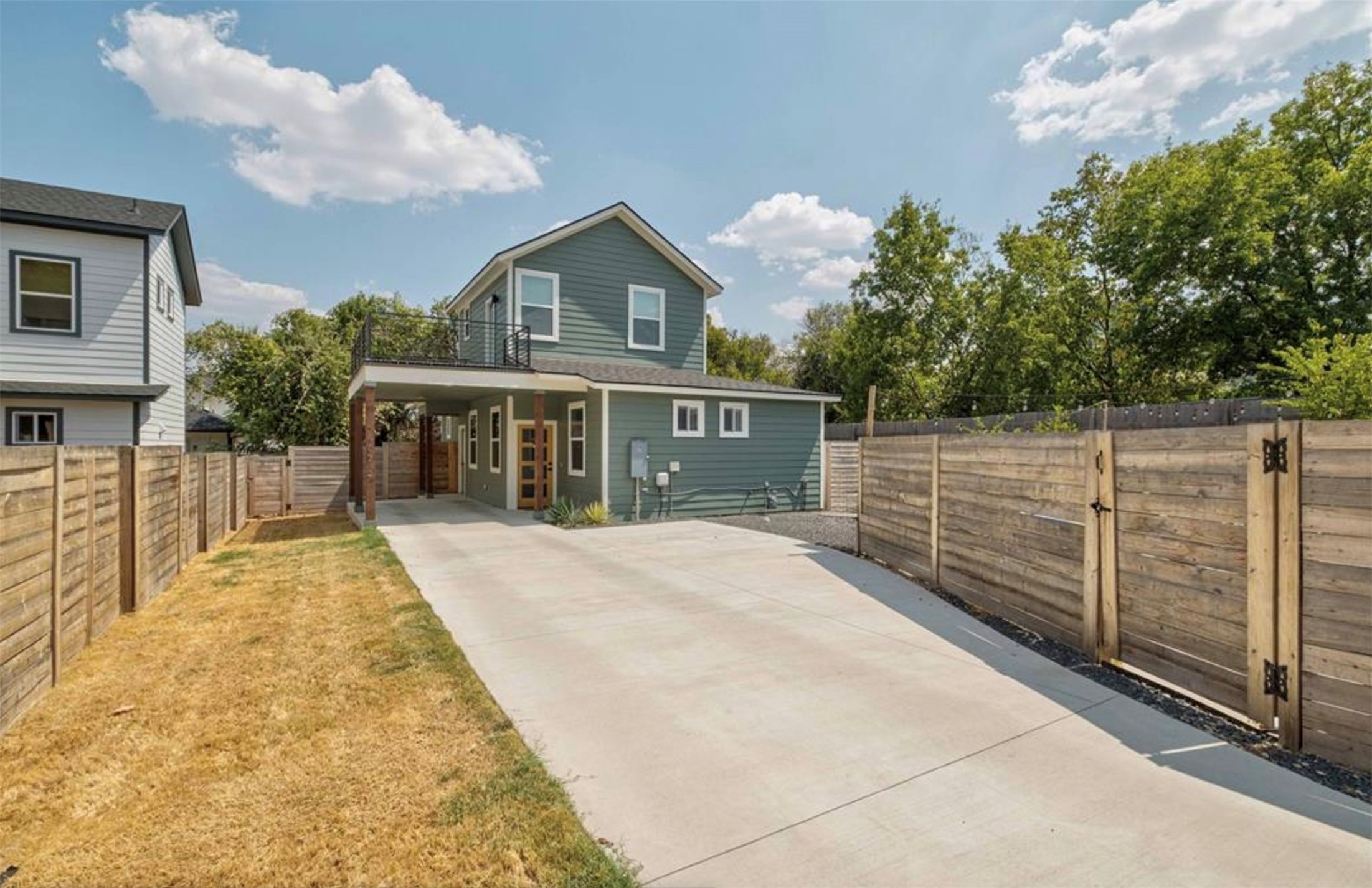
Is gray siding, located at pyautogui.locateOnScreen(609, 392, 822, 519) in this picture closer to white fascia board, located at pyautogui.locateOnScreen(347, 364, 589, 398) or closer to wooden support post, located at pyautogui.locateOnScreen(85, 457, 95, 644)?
white fascia board, located at pyautogui.locateOnScreen(347, 364, 589, 398)

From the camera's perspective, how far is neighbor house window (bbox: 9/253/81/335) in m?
11.1

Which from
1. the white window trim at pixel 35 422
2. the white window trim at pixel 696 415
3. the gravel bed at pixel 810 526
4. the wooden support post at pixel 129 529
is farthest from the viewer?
the white window trim at pixel 696 415

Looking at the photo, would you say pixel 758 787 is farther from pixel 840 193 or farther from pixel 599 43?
pixel 840 193

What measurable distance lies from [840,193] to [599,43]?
14079 mm

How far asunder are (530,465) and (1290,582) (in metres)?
13.7

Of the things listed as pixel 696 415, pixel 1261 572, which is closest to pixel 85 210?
pixel 696 415

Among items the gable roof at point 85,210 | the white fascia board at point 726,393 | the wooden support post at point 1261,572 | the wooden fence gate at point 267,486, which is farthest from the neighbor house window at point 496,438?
the wooden support post at point 1261,572

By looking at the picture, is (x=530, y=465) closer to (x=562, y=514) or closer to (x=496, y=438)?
(x=496, y=438)

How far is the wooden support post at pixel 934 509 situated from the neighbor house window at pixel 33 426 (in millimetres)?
Result: 15156

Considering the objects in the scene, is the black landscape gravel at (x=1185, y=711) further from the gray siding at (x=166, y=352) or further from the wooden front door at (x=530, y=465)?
the gray siding at (x=166, y=352)

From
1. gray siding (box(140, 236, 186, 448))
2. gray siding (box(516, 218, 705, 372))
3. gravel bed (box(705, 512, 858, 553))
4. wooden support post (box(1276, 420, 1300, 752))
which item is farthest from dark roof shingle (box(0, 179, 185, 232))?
wooden support post (box(1276, 420, 1300, 752))

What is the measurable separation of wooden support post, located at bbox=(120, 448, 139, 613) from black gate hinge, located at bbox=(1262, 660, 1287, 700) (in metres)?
8.91

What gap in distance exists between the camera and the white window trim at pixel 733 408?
13930 mm

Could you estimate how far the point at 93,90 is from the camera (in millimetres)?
11141
